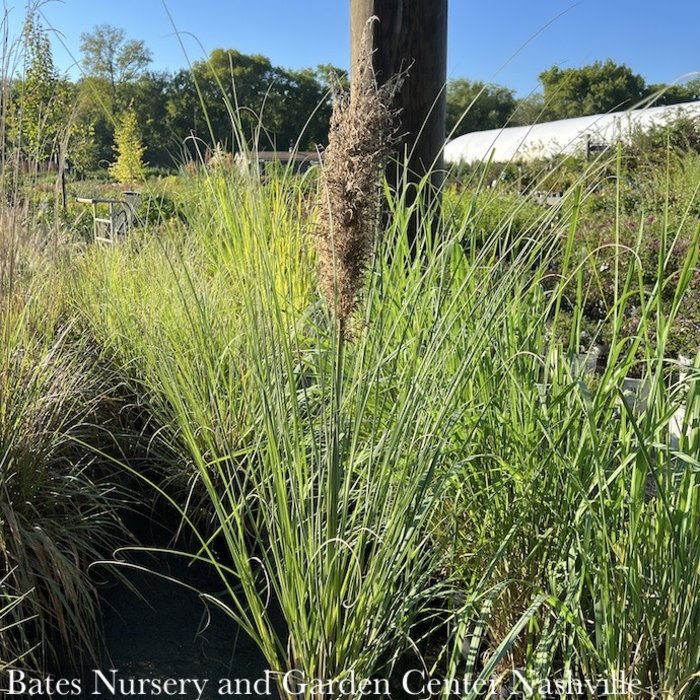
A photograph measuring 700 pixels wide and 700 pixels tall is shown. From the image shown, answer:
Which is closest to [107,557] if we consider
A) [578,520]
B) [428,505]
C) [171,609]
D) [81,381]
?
[171,609]

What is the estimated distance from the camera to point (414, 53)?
2.20 meters

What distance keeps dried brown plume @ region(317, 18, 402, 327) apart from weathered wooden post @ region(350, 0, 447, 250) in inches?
43.1

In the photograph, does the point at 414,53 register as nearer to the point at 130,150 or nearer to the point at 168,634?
the point at 130,150

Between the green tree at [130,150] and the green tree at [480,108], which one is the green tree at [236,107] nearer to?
the green tree at [130,150]

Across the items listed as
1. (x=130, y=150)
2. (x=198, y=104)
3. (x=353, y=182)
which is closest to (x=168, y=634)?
(x=353, y=182)

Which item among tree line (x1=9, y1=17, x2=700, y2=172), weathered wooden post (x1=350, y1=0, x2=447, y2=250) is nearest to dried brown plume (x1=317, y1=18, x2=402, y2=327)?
tree line (x1=9, y1=17, x2=700, y2=172)

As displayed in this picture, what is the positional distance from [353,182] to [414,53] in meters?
1.41

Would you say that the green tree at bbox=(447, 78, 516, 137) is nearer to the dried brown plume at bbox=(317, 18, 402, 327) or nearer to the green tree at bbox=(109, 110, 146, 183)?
the dried brown plume at bbox=(317, 18, 402, 327)

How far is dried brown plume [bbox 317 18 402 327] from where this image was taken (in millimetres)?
1019

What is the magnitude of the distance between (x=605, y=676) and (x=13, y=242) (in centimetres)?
180

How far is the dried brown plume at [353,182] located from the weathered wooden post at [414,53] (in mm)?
1093

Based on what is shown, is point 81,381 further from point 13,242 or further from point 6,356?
point 13,242

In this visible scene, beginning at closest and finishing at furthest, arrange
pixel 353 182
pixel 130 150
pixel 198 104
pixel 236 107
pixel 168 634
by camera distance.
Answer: pixel 353 182 → pixel 236 107 → pixel 168 634 → pixel 130 150 → pixel 198 104

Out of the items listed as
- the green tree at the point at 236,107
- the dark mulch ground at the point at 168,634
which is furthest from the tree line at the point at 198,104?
the dark mulch ground at the point at 168,634
